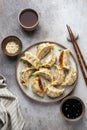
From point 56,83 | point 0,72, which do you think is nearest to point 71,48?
point 56,83

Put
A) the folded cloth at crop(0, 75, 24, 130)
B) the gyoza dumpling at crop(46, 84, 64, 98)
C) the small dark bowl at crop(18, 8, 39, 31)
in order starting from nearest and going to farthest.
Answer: the folded cloth at crop(0, 75, 24, 130) → the gyoza dumpling at crop(46, 84, 64, 98) → the small dark bowl at crop(18, 8, 39, 31)

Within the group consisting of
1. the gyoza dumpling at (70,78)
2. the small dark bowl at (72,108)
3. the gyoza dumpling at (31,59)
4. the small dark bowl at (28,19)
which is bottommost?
the small dark bowl at (72,108)

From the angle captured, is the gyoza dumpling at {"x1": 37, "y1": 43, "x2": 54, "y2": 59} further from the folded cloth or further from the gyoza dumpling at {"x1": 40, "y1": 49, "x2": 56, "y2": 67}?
the folded cloth

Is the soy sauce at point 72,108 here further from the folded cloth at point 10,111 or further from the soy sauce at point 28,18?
the soy sauce at point 28,18

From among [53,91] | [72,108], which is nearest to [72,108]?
[72,108]

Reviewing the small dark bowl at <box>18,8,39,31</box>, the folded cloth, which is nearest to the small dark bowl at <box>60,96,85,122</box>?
the folded cloth

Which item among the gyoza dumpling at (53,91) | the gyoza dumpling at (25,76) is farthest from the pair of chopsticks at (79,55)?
the gyoza dumpling at (25,76)

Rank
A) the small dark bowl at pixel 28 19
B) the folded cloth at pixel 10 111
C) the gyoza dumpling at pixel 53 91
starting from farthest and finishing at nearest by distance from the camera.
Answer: the small dark bowl at pixel 28 19, the gyoza dumpling at pixel 53 91, the folded cloth at pixel 10 111
